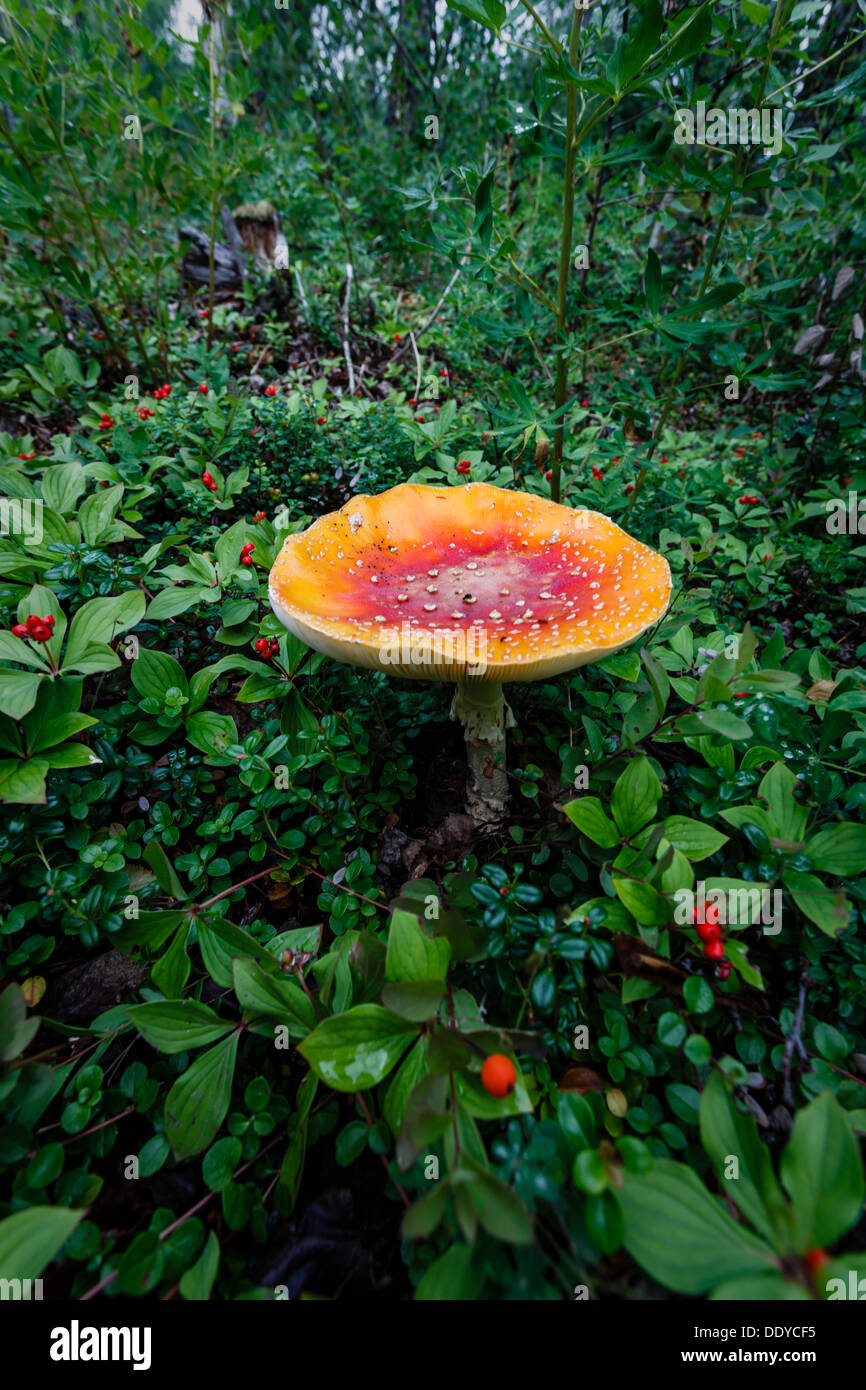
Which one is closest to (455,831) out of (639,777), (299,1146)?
(639,777)

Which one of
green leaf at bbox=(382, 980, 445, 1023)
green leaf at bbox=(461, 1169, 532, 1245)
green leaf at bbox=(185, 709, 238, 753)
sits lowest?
green leaf at bbox=(461, 1169, 532, 1245)

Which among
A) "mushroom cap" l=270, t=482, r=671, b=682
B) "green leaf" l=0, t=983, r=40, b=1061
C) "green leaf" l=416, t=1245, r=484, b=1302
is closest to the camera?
"green leaf" l=416, t=1245, r=484, b=1302

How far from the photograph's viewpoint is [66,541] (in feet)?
7.44

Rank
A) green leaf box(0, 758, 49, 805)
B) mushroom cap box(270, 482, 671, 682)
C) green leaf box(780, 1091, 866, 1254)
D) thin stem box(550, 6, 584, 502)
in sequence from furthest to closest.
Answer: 1. thin stem box(550, 6, 584, 502)
2. mushroom cap box(270, 482, 671, 682)
3. green leaf box(0, 758, 49, 805)
4. green leaf box(780, 1091, 866, 1254)

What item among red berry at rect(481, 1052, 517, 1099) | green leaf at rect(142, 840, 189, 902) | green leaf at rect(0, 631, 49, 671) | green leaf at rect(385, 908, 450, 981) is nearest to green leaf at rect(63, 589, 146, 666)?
green leaf at rect(0, 631, 49, 671)

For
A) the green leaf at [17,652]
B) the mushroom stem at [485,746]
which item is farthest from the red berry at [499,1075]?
the green leaf at [17,652]

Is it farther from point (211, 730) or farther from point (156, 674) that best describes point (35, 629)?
point (211, 730)

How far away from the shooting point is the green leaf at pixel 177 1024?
4.48 ft

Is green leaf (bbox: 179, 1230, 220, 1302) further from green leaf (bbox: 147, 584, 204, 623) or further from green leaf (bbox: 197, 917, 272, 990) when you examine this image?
green leaf (bbox: 147, 584, 204, 623)

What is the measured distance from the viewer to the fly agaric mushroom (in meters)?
1.68

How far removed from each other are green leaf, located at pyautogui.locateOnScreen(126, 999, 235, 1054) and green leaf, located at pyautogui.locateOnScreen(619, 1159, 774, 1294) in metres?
0.97

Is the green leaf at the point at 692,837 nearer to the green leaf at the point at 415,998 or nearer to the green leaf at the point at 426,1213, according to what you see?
the green leaf at the point at 415,998
